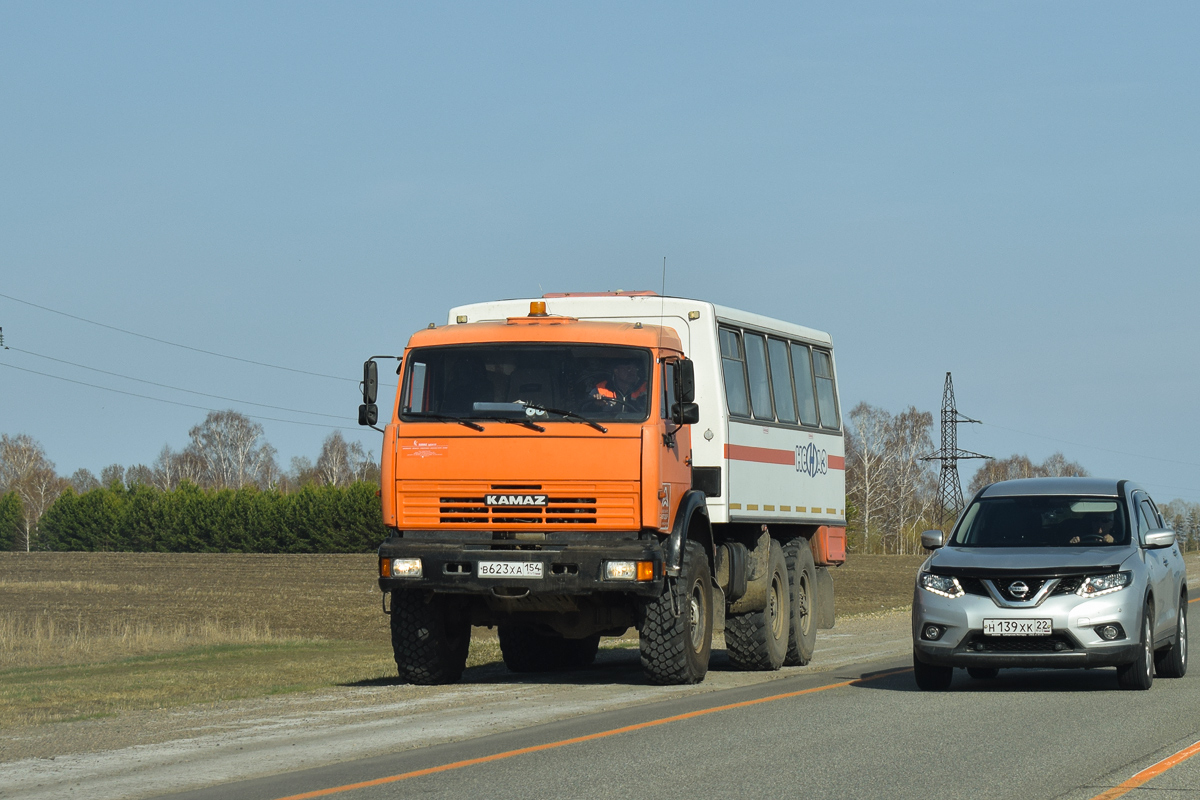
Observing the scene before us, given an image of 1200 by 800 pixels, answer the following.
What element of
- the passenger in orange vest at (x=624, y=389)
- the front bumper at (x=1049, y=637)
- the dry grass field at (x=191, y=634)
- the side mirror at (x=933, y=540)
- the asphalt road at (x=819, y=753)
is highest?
the passenger in orange vest at (x=624, y=389)

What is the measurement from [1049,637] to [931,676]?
1198mm

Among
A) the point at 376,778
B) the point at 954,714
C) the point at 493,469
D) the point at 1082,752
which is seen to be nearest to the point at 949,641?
the point at 954,714

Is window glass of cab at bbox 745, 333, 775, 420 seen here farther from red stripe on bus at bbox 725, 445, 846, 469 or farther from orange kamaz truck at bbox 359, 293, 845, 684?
orange kamaz truck at bbox 359, 293, 845, 684

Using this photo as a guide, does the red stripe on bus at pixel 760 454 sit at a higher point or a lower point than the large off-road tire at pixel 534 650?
higher

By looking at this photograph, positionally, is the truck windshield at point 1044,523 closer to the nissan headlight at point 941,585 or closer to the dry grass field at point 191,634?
the nissan headlight at point 941,585

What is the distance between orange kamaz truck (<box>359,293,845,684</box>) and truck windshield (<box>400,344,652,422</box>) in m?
0.01

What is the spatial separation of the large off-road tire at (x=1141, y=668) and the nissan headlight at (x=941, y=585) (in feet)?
4.92

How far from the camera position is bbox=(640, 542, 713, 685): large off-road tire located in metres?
14.1

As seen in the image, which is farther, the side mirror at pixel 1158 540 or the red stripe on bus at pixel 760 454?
the red stripe on bus at pixel 760 454

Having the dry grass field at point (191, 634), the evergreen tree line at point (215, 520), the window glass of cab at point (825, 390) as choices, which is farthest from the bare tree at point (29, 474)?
the window glass of cab at point (825, 390)

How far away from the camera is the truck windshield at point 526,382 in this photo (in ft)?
45.1

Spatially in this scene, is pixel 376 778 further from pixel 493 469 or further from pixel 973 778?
pixel 493 469

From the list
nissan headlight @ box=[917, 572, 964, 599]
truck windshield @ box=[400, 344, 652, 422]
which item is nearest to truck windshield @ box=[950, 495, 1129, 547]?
nissan headlight @ box=[917, 572, 964, 599]

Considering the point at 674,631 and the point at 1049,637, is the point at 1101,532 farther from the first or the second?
the point at 674,631
